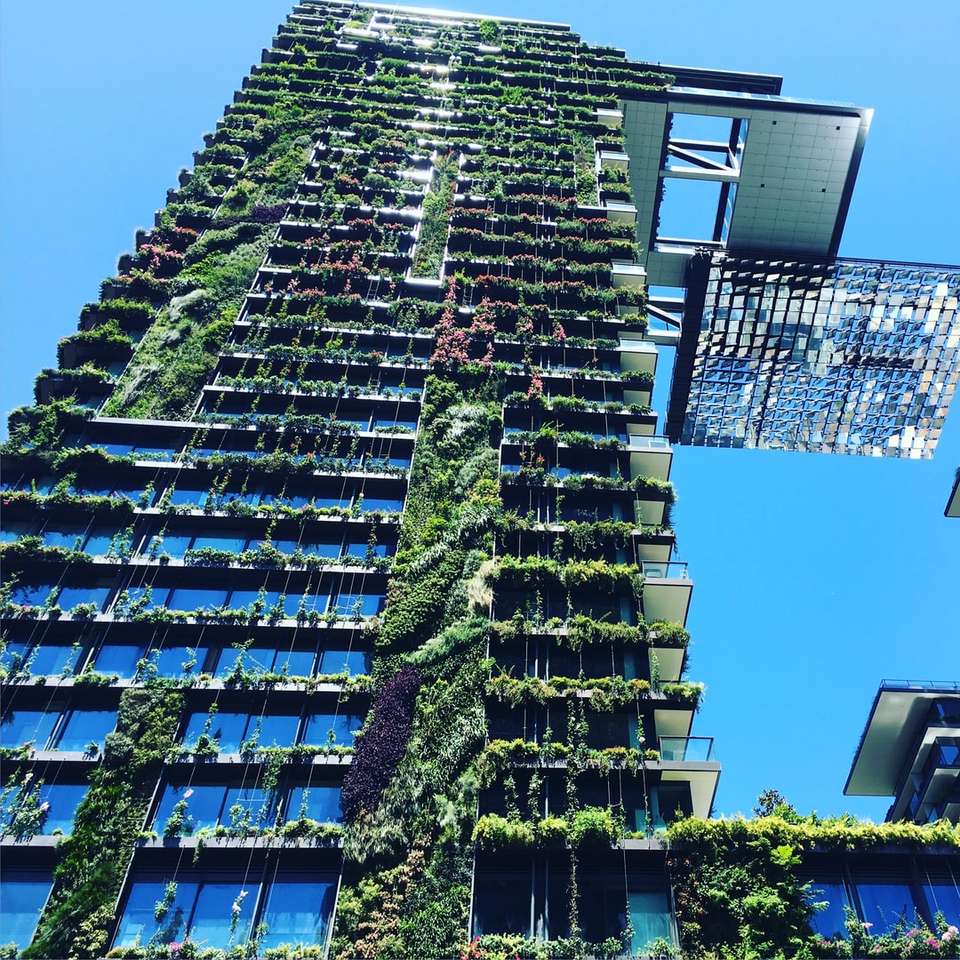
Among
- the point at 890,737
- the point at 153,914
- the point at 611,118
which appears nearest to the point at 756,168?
the point at 611,118

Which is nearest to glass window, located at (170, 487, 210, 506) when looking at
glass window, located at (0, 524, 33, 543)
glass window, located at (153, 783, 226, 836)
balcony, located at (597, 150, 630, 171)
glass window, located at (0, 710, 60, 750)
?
glass window, located at (0, 524, 33, 543)

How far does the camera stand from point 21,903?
27.2 metres

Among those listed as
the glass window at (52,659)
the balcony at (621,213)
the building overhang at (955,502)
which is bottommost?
the glass window at (52,659)

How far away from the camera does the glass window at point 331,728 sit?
31781 mm

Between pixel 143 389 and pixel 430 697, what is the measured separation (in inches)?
877

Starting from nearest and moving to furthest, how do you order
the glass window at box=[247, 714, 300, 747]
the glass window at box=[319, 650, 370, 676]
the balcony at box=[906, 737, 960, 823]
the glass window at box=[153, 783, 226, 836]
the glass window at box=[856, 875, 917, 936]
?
1. the glass window at box=[856, 875, 917, 936]
2. the glass window at box=[153, 783, 226, 836]
3. the glass window at box=[247, 714, 300, 747]
4. the glass window at box=[319, 650, 370, 676]
5. the balcony at box=[906, 737, 960, 823]

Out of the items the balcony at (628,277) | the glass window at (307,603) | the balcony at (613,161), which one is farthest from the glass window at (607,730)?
the balcony at (613,161)

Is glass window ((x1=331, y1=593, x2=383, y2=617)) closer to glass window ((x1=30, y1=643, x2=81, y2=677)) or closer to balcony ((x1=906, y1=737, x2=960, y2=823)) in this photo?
glass window ((x1=30, y1=643, x2=81, y2=677))

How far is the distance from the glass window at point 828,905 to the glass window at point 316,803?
1575 centimetres

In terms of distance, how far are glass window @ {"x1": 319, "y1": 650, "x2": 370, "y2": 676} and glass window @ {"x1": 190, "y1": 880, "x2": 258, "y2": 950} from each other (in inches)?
324

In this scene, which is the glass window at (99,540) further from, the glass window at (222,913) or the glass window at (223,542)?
the glass window at (222,913)

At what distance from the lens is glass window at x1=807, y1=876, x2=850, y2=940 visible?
89.4ft

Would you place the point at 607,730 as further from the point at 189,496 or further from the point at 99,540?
the point at 99,540

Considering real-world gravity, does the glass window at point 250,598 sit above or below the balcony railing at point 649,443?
below
